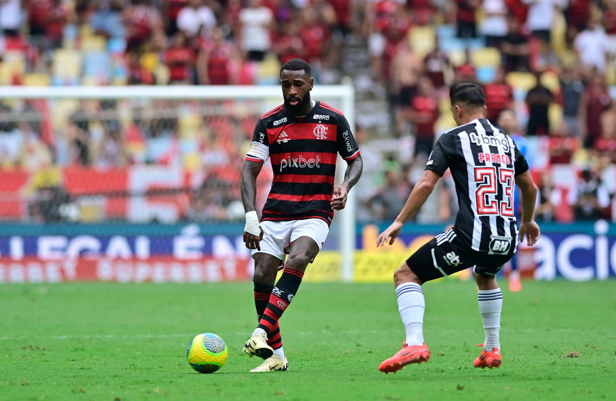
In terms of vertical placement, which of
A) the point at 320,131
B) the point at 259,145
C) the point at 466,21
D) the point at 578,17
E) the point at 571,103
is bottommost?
the point at 259,145

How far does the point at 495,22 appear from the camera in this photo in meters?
24.3

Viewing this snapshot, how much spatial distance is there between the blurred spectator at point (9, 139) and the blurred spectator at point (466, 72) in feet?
33.5

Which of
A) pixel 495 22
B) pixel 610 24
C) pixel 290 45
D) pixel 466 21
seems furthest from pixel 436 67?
pixel 610 24

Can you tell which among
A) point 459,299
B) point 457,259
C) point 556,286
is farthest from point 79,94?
point 457,259

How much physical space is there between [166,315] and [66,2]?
15.2 metres

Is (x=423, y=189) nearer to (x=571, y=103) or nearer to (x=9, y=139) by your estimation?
(x=9, y=139)

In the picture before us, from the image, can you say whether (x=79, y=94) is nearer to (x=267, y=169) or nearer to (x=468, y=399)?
(x=267, y=169)

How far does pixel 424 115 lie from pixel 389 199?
3.26 metres

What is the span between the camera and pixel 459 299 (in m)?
14.5

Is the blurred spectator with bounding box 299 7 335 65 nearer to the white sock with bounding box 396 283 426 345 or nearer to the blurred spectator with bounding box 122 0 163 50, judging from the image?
the blurred spectator with bounding box 122 0 163 50

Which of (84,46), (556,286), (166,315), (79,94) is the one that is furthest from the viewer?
(84,46)

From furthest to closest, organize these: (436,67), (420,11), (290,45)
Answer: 1. (420,11)
2. (290,45)
3. (436,67)

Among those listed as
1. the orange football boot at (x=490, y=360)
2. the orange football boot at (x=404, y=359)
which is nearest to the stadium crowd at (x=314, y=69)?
the orange football boot at (x=490, y=360)

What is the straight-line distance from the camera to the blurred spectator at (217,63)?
874 inches
